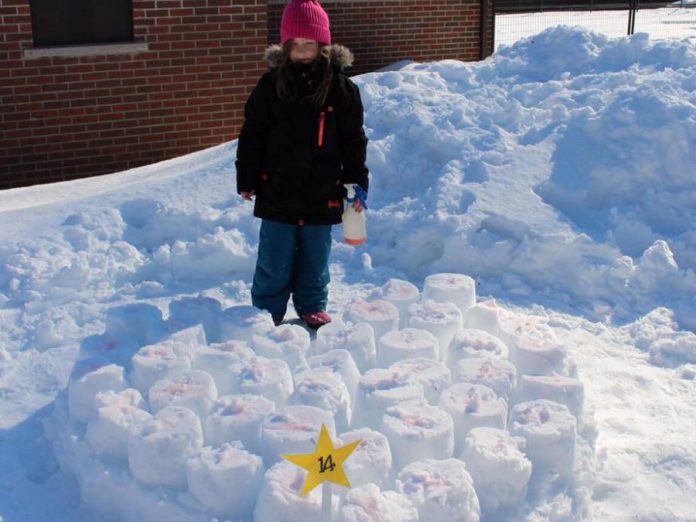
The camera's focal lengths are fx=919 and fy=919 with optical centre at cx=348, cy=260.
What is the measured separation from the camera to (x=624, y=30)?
18375mm

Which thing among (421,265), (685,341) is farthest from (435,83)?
(685,341)

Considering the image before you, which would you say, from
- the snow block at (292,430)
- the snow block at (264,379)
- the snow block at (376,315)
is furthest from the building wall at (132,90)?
the snow block at (292,430)

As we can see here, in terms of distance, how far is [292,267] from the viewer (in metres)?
4.46

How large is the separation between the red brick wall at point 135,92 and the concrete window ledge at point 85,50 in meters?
0.04

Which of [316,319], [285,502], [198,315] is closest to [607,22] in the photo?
[316,319]

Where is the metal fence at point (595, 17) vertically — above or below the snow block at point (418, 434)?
above

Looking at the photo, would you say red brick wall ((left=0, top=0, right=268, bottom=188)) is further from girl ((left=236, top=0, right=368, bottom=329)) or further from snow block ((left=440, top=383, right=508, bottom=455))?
snow block ((left=440, top=383, right=508, bottom=455))

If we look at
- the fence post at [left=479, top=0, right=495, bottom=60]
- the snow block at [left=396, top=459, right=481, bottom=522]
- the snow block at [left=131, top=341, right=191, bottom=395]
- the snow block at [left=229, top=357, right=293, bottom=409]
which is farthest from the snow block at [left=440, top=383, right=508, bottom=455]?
the fence post at [left=479, top=0, right=495, bottom=60]

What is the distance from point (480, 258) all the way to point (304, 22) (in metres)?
1.92

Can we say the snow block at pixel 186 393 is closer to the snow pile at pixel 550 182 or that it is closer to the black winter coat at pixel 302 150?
the black winter coat at pixel 302 150

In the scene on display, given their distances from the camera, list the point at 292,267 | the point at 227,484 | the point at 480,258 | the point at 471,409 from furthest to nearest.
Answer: the point at 480,258 → the point at 292,267 → the point at 471,409 → the point at 227,484

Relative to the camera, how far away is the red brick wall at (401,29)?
9.84m

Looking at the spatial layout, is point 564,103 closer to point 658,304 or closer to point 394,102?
point 394,102

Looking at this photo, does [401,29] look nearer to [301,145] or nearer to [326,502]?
[301,145]
